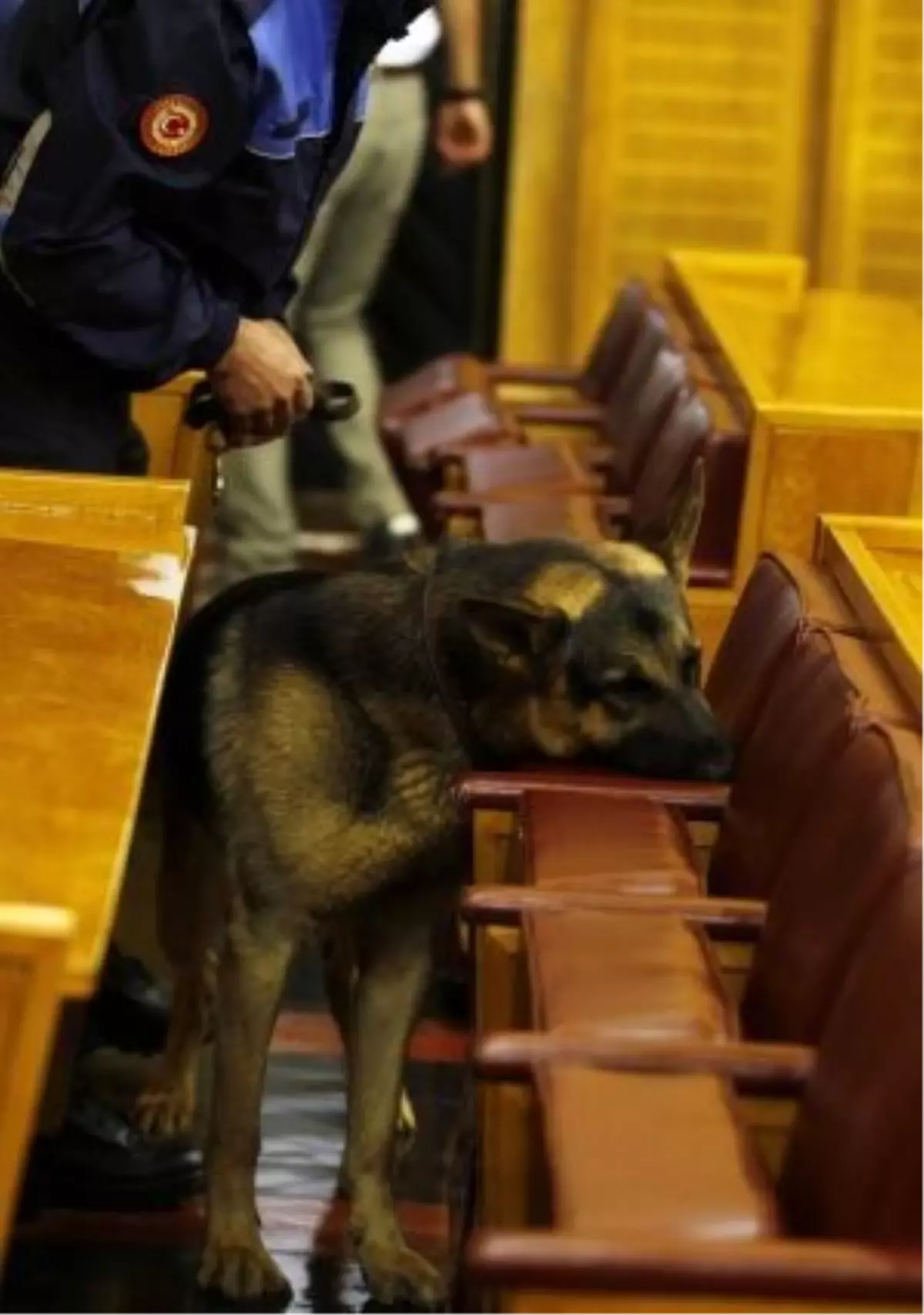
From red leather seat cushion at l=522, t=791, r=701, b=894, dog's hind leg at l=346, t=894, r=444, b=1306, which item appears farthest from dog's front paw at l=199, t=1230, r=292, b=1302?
Answer: red leather seat cushion at l=522, t=791, r=701, b=894

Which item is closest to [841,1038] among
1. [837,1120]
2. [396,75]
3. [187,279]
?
[837,1120]

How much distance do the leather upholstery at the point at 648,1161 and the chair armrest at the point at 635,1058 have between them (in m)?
0.02

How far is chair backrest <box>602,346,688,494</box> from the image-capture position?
4609mm

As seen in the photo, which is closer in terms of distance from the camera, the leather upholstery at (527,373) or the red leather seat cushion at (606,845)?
the red leather seat cushion at (606,845)

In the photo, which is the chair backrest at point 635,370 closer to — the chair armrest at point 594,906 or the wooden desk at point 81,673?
the wooden desk at point 81,673

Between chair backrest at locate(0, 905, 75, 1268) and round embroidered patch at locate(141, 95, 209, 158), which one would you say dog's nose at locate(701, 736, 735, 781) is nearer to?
round embroidered patch at locate(141, 95, 209, 158)

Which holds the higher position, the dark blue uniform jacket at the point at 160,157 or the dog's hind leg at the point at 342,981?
the dark blue uniform jacket at the point at 160,157

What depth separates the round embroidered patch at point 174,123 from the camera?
3158mm

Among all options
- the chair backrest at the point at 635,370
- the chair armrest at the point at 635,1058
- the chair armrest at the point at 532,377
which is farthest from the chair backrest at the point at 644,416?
the chair armrest at the point at 635,1058

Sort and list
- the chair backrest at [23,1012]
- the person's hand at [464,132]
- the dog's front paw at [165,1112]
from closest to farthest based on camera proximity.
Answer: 1. the chair backrest at [23,1012]
2. the dog's front paw at [165,1112]
3. the person's hand at [464,132]

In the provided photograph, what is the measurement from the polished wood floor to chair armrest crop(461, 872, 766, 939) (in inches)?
34.0

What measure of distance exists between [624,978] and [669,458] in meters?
1.99

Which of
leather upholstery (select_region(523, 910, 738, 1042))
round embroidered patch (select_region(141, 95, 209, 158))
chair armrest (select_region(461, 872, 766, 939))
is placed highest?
round embroidered patch (select_region(141, 95, 209, 158))

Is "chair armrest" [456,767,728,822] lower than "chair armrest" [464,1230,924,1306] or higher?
lower
